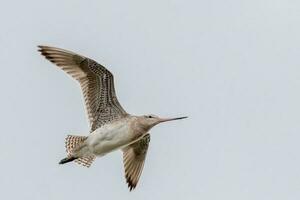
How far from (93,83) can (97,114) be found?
50 centimetres

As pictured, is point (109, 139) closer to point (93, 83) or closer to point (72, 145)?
point (72, 145)

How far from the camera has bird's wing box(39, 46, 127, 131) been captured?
18.0 meters

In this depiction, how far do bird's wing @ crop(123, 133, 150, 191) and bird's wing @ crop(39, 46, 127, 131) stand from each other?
957 millimetres

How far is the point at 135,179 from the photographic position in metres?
18.8

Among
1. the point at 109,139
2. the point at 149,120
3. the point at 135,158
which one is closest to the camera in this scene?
the point at 109,139

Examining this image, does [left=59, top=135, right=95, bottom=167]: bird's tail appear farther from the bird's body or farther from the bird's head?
the bird's head

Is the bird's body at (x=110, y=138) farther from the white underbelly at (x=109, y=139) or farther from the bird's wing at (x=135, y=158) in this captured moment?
the bird's wing at (x=135, y=158)

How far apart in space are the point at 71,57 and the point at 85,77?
1.29ft

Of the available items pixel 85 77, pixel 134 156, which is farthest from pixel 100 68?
pixel 134 156

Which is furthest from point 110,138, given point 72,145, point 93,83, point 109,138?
point 93,83

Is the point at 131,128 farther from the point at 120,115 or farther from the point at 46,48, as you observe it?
the point at 46,48

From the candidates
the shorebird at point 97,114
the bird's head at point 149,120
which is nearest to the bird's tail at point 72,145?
the shorebird at point 97,114

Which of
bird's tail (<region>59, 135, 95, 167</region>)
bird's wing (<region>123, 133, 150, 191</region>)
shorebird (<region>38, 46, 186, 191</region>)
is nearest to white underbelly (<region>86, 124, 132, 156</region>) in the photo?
shorebird (<region>38, 46, 186, 191</region>)

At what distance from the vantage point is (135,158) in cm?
1886
